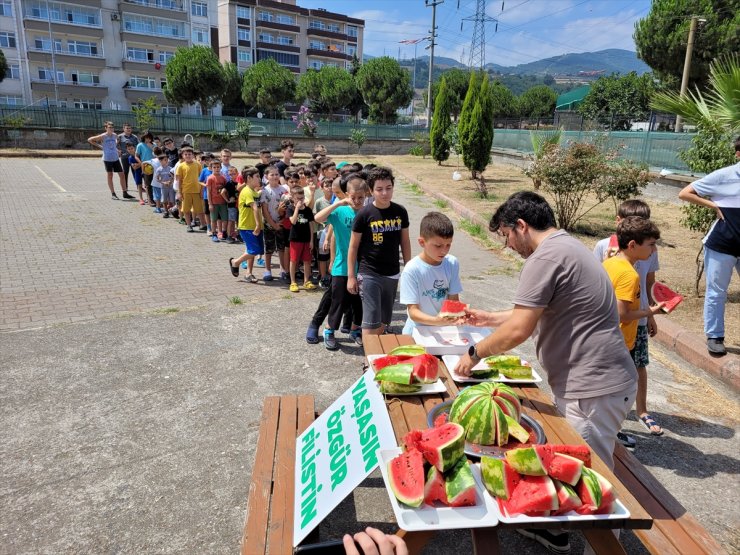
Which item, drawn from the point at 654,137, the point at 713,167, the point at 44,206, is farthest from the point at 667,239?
the point at 44,206

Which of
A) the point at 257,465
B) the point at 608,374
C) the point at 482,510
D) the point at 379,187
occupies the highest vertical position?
the point at 379,187

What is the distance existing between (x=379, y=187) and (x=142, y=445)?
9.91 feet

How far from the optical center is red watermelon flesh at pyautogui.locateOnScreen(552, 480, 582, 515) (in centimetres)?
193

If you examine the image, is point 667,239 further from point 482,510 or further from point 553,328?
point 482,510

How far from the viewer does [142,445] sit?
406cm

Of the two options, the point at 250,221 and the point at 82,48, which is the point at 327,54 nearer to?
the point at 82,48

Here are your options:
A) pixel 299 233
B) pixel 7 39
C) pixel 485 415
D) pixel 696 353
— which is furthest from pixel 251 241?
pixel 7 39

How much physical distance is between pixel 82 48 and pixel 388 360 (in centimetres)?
6543

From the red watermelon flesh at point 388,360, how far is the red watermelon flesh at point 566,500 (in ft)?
4.07

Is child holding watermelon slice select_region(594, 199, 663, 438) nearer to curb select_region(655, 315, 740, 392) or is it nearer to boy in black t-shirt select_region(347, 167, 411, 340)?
curb select_region(655, 315, 740, 392)

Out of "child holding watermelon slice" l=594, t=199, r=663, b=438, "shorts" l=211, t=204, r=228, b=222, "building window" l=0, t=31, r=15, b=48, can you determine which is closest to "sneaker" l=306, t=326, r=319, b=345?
"child holding watermelon slice" l=594, t=199, r=663, b=438

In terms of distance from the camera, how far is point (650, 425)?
4.32 metres

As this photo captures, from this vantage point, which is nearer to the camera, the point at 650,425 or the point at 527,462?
the point at 527,462

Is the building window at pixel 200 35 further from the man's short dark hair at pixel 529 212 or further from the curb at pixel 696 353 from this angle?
the man's short dark hair at pixel 529 212
